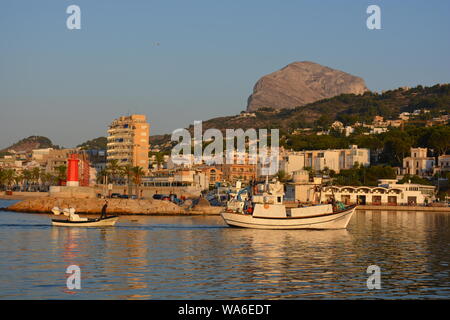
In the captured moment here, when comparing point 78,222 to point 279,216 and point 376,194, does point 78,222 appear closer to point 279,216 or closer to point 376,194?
point 279,216

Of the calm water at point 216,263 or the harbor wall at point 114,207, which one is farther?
the harbor wall at point 114,207

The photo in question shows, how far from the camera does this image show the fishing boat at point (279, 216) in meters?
70.5

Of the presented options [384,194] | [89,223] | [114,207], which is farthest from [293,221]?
[384,194]

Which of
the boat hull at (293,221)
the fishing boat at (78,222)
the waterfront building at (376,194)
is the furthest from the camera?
the waterfront building at (376,194)

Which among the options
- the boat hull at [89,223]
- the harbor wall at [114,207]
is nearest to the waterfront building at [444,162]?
the harbor wall at [114,207]

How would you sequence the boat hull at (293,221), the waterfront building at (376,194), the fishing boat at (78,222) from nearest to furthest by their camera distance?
the fishing boat at (78,222)
the boat hull at (293,221)
the waterfront building at (376,194)

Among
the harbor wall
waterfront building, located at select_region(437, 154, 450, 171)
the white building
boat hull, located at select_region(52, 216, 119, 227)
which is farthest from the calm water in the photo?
waterfront building, located at select_region(437, 154, 450, 171)

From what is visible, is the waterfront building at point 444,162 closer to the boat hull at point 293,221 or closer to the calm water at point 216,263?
the boat hull at point 293,221

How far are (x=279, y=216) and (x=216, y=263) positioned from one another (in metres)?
29.1

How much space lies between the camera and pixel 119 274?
A: 119 feet

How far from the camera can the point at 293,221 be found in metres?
70.4

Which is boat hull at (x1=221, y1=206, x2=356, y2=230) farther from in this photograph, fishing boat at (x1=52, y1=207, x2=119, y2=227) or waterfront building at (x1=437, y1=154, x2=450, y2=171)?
waterfront building at (x1=437, y1=154, x2=450, y2=171)
